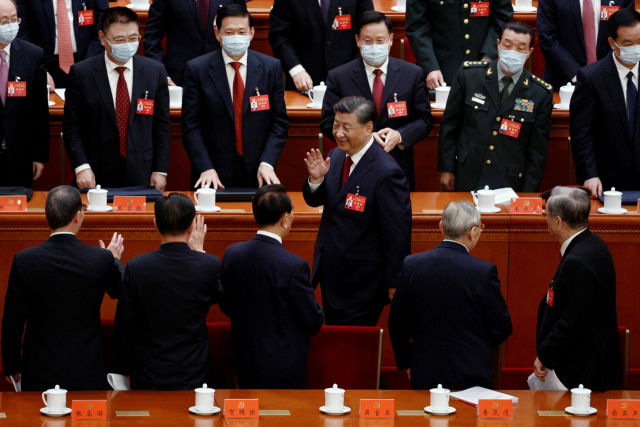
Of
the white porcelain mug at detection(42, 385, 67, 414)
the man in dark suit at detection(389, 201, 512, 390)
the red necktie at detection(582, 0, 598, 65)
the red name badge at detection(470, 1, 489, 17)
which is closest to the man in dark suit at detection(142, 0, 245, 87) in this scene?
the red name badge at detection(470, 1, 489, 17)

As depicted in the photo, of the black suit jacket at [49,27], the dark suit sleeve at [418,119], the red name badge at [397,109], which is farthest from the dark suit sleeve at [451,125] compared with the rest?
the black suit jacket at [49,27]

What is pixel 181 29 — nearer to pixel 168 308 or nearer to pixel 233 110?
pixel 233 110

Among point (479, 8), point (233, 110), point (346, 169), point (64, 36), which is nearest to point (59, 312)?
point (346, 169)

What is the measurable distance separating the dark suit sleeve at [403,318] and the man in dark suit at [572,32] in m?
2.58

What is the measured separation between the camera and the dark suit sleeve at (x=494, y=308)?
10.6ft

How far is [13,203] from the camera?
400 cm

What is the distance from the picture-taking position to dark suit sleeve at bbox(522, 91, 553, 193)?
4586 millimetres

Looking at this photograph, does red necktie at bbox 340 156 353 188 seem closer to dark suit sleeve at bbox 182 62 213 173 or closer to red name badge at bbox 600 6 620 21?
dark suit sleeve at bbox 182 62 213 173

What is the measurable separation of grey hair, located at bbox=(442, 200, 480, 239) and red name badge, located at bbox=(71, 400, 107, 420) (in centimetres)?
132

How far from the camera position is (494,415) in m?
2.87

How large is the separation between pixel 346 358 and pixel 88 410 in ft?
3.30

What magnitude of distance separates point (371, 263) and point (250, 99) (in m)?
1.27

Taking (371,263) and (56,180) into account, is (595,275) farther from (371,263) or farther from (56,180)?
(56,180)

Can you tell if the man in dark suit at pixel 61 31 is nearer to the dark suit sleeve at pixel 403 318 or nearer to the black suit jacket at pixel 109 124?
the black suit jacket at pixel 109 124
